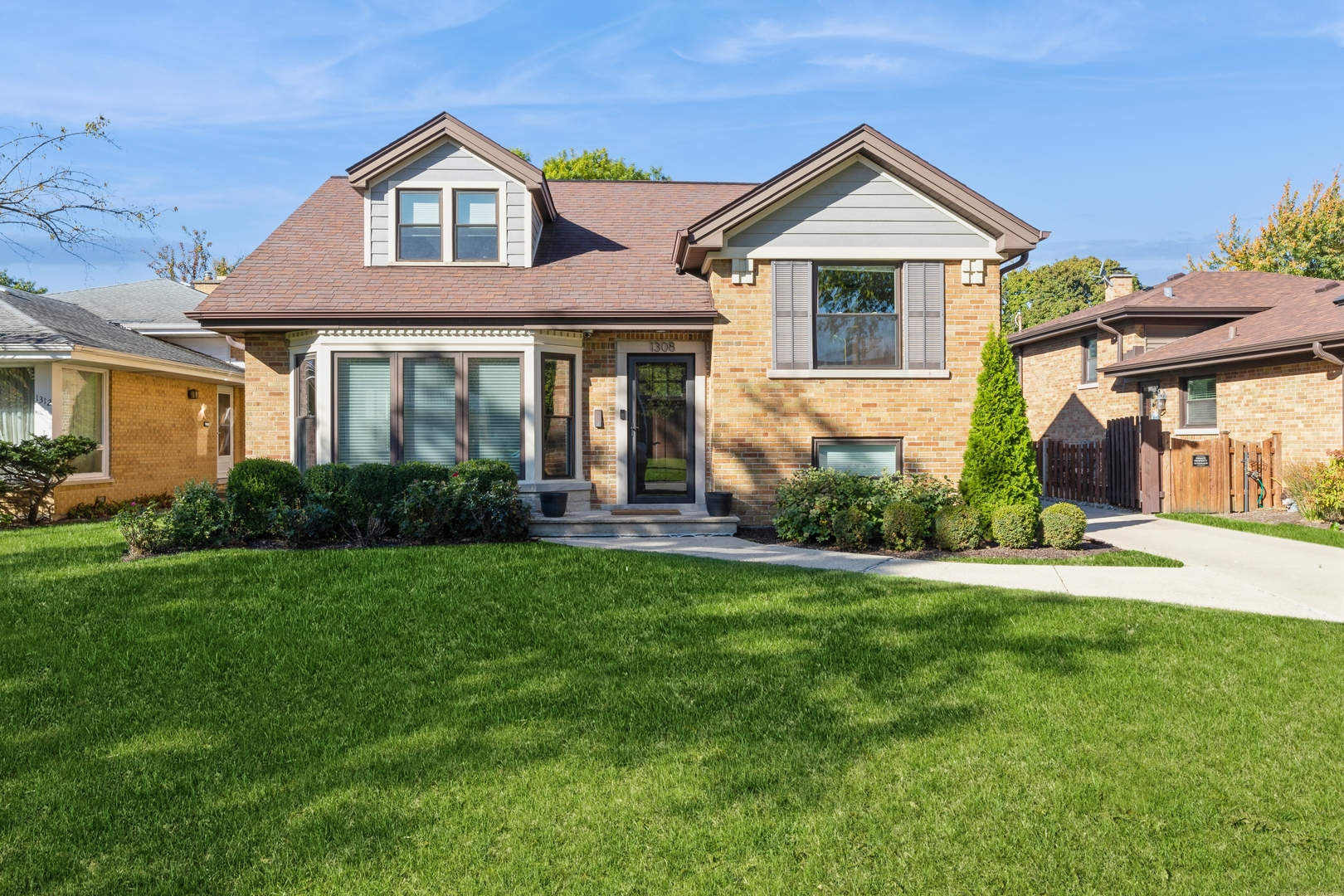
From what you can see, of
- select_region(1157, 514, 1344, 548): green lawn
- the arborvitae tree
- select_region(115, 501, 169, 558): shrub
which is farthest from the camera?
select_region(1157, 514, 1344, 548): green lawn

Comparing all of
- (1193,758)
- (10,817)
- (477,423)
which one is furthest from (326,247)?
(1193,758)

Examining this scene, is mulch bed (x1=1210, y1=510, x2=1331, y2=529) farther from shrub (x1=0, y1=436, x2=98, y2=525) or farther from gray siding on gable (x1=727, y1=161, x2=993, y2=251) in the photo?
shrub (x1=0, y1=436, x2=98, y2=525)

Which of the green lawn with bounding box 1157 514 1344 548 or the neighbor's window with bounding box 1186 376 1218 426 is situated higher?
the neighbor's window with bounding box 1186 376 1218 426

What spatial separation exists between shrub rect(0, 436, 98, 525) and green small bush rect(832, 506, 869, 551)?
1245cm

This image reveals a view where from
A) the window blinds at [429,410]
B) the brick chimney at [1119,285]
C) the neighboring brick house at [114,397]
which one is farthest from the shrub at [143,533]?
the brick chimney at [1119,285]

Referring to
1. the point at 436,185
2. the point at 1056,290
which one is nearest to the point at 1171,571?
the point at 436,185

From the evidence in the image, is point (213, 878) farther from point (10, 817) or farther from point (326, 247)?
point (326, 247)

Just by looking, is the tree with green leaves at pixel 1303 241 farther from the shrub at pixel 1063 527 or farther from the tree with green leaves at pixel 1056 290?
the shrub at pixel 1063 527

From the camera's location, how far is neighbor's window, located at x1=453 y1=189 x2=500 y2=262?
46.7ft

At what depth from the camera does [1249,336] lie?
693 inches

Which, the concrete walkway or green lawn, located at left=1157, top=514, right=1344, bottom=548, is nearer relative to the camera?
the concrete walkway

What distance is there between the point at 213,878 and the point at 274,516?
23.6 ft

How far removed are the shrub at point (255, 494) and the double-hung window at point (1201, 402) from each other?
18.3m

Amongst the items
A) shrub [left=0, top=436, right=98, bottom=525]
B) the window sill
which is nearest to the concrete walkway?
the window sill
